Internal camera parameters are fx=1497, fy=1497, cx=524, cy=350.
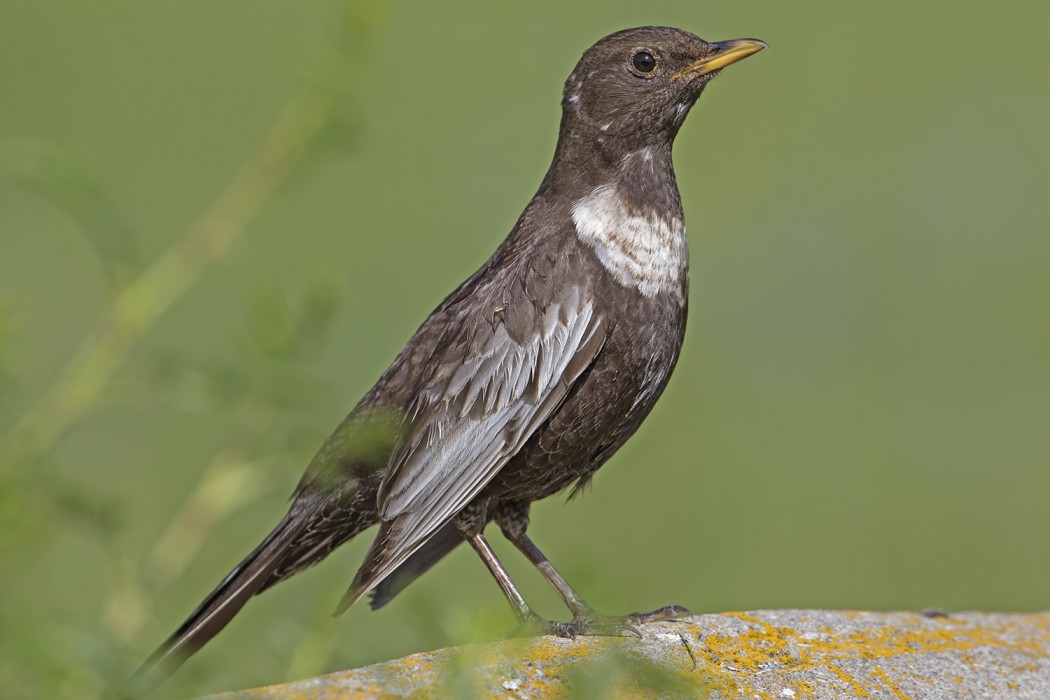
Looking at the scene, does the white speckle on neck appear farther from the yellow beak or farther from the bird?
the yellow beak

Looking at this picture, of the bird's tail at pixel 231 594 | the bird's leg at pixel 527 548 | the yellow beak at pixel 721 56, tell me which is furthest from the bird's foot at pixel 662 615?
the yellow beak at pixel 721 56

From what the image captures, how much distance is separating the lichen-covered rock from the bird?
35cm

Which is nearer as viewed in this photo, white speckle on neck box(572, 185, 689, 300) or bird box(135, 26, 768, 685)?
bird box(135, 26, 768, 685)

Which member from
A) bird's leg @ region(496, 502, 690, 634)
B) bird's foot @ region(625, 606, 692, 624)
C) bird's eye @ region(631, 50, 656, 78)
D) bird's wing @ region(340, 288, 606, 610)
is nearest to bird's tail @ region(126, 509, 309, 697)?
bird's wing @ region(340, 288, 606, 610)

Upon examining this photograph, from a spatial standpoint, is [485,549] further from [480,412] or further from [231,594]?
[231,594]

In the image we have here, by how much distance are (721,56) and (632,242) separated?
31.3 inches

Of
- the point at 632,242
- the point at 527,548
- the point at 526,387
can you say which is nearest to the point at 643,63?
the point at 632,242

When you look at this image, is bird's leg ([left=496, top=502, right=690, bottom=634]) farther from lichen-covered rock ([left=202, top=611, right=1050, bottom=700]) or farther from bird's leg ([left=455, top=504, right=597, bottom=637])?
lichen-covered rock ([left=202, top=611, right=1050, bottom=700])

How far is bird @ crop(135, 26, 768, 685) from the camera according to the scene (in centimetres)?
437

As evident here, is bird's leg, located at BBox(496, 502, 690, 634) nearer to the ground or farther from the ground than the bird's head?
nearer to the ground

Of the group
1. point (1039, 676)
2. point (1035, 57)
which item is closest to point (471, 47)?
point (1035, 57)

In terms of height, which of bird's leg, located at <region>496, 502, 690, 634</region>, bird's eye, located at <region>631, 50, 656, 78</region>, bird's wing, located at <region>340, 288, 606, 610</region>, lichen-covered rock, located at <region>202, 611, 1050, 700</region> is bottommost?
lichen-covered rock, located at <region>202, 611, 1050, 700</region>

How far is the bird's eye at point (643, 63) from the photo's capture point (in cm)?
495

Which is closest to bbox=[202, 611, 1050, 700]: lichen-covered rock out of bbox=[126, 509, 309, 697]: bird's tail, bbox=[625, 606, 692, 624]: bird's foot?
bbox=[625, 606, 692, 624]: bird's foot
